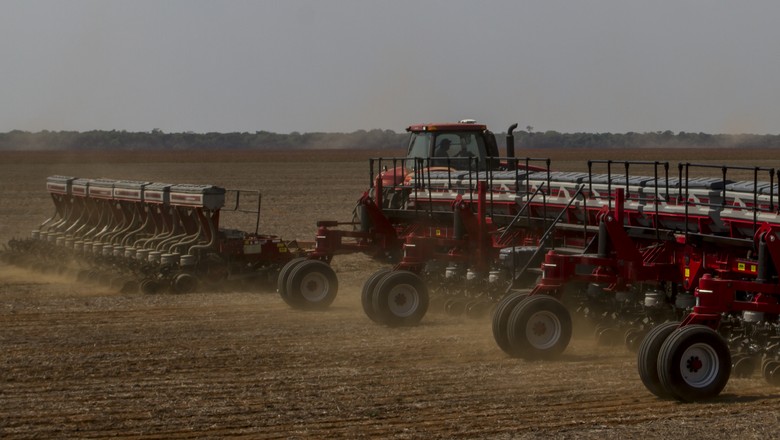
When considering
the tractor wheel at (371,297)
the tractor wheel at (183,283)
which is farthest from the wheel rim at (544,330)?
the tractor wheel at (183,283)

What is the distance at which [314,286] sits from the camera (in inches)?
715

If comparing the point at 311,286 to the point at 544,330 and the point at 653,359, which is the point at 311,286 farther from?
the point at 653,359

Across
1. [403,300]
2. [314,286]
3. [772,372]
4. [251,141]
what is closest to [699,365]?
[772,372]

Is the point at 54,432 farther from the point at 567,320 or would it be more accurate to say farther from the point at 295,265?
the point at 295,265

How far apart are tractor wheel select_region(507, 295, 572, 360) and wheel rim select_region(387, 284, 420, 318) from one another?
10.2ft

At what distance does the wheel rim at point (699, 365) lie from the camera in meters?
11.1

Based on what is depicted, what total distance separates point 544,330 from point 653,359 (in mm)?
2235

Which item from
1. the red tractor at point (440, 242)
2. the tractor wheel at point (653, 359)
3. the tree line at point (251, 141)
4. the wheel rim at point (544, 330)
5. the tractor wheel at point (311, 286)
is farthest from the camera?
the tree line at point (251, 141)

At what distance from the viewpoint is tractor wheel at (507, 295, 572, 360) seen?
1312 cm

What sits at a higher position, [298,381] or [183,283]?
[183,283]

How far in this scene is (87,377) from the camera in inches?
487

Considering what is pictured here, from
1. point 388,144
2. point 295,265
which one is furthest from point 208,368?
point 388,144

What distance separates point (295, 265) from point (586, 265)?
5.82 m

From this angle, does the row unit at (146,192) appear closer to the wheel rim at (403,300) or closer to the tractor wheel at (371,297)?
the tractor wheel at (371,297)
